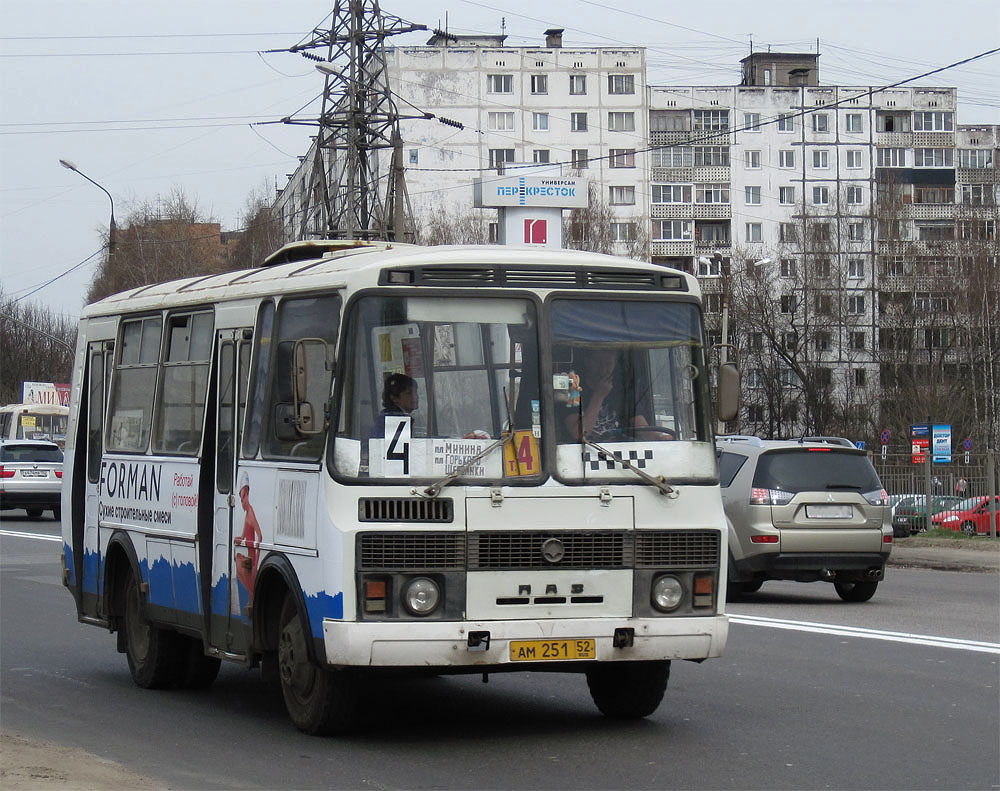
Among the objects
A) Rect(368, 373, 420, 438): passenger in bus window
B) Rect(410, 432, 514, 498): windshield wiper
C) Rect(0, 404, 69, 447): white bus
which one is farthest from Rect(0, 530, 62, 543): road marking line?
Rect(0, 404, 69, 447): white bus

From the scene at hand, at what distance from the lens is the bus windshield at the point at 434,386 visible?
8508mm

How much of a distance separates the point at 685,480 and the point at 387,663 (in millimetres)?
1884

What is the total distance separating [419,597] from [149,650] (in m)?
3.52

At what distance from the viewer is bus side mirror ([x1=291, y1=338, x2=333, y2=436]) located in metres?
8.62

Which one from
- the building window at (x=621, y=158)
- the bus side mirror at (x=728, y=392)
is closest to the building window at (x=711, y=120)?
A: the building window at (x=621, y=158)

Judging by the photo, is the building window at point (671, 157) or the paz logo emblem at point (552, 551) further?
the building window at point (671, 157)

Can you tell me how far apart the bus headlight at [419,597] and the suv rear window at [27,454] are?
3038 cm

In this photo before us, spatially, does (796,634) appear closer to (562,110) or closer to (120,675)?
(120,675)

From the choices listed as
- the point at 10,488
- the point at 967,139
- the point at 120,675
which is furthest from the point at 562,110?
the point at 120,675

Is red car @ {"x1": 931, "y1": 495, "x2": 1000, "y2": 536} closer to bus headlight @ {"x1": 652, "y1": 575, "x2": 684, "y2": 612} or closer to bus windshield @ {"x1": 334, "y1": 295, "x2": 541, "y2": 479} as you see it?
bus headlight @ {"x1": 652, "y1": 575, "x2": 684, "y2": 612}

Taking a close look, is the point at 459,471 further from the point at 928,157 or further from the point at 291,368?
the point at 928,157

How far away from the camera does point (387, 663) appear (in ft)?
27.1

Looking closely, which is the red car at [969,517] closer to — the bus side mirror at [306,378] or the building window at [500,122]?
the bus side mirror at [306,378]

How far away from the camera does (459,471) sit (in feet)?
27.9
